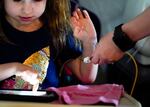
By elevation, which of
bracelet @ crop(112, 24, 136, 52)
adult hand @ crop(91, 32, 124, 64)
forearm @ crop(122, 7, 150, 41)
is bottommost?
adult hand @ crop(91, 32, 124, 64)

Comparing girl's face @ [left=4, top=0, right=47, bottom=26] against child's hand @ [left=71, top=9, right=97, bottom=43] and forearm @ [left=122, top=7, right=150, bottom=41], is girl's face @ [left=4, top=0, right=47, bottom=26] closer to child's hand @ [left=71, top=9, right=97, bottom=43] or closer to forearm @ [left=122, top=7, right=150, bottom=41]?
child's hand @ [left=71, top=9, right=97, bottom=43]

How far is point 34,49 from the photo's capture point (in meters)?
1.33

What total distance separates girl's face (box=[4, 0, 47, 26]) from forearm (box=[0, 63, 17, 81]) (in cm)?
17

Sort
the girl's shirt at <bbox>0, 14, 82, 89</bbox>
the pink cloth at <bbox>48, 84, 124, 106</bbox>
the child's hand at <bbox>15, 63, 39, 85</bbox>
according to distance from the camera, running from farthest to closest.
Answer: the girl's shirt at <bbox>0, 14, 82, 89</bbox> < the child's hand at <bbox>15, 63, 39, 85</bbox> < the pink cloth at <bbox>48, 84, 124, 106</bbox>

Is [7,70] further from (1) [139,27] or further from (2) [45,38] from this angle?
(1) [139,27]

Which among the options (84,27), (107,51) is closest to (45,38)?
(84,27)

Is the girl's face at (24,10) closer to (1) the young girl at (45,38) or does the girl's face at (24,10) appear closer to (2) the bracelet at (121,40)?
(1) the young girl at (45,38)

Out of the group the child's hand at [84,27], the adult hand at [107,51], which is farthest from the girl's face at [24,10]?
the adult hand at [107,51]

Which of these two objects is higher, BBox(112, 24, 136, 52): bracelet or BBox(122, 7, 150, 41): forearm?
BBox(122, 7, 150, 41): forearm

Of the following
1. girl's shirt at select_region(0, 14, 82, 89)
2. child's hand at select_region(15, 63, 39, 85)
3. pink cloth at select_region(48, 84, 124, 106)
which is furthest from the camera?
girl's shirt at select_region(0, 14, 82, 89)

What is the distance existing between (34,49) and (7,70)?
149 millimetres

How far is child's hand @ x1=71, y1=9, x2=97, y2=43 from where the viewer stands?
48.7 inches

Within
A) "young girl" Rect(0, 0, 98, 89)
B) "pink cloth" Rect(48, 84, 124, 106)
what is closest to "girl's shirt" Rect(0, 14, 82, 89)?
"young girl" Rect(0, 0, 98, 89)

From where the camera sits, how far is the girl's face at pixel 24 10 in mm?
1241
